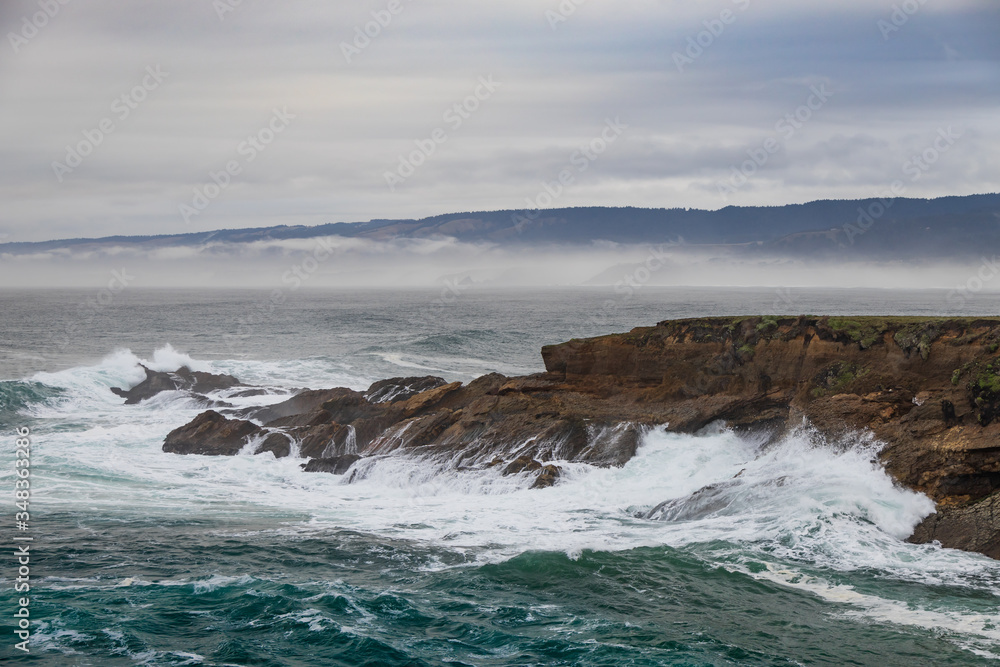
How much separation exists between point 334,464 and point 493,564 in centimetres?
976

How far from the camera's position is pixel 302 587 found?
15602 millimetres

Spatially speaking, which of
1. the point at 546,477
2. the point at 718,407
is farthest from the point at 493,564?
the point at 718,407

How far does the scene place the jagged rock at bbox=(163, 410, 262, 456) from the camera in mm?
28375

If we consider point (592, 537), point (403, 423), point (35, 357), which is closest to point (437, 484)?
point (403, 423)

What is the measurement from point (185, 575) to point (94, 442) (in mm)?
15790

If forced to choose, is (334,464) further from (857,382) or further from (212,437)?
(857,382)

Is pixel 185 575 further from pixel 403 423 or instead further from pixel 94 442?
pixel 94 442

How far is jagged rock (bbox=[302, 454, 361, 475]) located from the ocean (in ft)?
1.11

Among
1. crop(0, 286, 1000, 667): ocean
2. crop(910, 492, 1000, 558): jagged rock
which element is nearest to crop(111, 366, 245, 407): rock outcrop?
crop(0, 286, 1000, 667): ocean

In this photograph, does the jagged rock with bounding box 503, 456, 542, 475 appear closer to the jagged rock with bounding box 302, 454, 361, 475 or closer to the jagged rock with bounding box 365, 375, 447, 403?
the jagged rock with bounding box 302, 454, 361, 475

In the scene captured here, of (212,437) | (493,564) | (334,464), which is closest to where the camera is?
(493,564)

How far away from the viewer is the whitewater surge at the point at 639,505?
52.7 feet

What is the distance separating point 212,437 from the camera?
94.6 feet

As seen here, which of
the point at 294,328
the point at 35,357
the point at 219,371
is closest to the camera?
the point at 219,371
